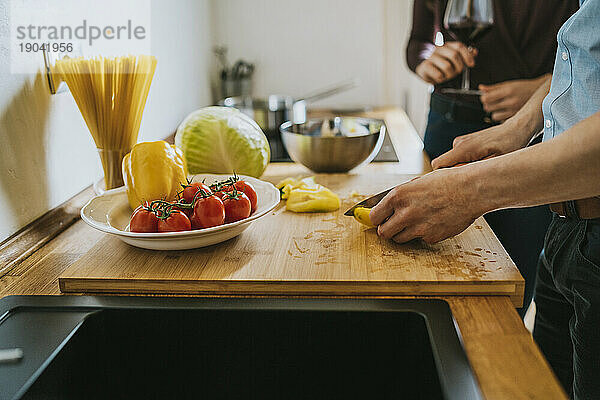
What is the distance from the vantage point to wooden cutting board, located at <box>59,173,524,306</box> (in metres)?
0.82

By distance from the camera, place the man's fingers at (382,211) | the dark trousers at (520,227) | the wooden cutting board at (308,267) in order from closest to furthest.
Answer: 1. the wooden cutting board at (308,267)
2. the man's fingers at (382,211)
3. the dark trousers at (520,227)

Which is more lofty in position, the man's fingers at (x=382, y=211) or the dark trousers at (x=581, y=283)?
the man's fingers at (x=382, y=211)

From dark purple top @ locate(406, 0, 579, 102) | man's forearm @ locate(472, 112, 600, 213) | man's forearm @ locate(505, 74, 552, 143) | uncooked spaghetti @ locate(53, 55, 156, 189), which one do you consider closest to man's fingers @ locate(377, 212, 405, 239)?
man's forearm @ locate(472, 112, 600, 213)

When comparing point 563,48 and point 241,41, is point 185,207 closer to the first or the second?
point 563,48

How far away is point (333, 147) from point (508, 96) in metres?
0.45

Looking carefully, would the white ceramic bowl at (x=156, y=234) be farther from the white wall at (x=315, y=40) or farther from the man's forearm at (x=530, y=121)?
the white wall at (x=315, y=40)

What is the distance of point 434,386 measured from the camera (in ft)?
2.28

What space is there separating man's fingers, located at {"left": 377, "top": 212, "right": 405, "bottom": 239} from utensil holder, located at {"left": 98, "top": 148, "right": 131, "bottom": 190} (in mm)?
548

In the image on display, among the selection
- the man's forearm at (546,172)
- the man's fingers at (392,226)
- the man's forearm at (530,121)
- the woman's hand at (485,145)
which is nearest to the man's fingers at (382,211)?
the man's fingers at (392,226)

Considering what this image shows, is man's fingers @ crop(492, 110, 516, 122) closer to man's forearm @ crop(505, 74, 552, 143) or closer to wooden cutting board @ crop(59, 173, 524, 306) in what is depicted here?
man's forearm @ crop(505, 74, 552, 143)

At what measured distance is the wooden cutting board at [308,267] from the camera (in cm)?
82

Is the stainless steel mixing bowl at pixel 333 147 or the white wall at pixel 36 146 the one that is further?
the stainless steel mixing bowl at pixel 333 147

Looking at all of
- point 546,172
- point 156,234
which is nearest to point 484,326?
point 546,172

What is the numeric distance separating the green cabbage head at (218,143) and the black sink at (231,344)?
56cm
